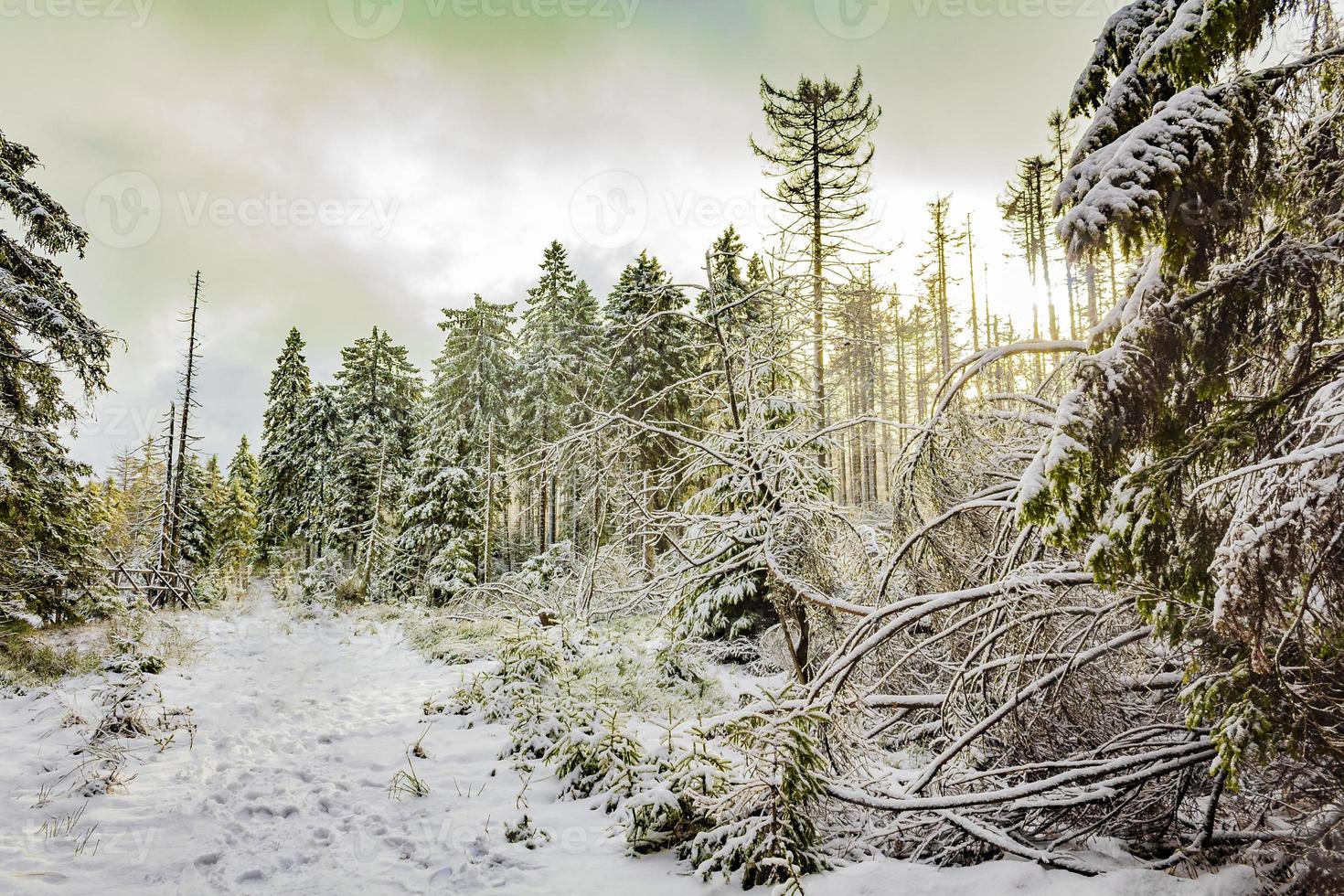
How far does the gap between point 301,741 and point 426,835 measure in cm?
294

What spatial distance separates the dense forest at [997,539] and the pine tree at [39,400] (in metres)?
0.05

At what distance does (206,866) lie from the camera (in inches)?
153

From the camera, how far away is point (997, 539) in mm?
3801

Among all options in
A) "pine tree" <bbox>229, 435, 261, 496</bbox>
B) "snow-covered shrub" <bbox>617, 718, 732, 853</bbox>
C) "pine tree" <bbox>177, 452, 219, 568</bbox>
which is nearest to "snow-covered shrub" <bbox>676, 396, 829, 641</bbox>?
"snow-covered shrub" <bbox>617, 718, 732, 853</bbox>

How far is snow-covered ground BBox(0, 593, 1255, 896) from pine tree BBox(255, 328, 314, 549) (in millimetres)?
23979

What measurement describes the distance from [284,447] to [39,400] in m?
22.5

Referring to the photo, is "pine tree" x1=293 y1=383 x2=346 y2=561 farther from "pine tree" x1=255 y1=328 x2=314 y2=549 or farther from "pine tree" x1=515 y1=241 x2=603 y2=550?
"pine tree" x1=515 y1=241 x2=603 y2=550

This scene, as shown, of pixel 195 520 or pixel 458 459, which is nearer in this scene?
pixel 458 459

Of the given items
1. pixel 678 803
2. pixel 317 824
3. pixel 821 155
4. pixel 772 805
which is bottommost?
pixel 317 824

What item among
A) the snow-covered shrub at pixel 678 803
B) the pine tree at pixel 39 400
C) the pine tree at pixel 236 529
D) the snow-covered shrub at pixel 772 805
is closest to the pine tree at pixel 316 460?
the pine tree at pixel 236 529

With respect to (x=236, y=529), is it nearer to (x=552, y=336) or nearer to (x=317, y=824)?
(x=552, y=336)

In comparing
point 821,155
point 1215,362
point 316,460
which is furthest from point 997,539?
point 316,460

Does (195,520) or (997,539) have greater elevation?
(195,520)

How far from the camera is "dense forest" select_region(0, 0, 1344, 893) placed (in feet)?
7.37
